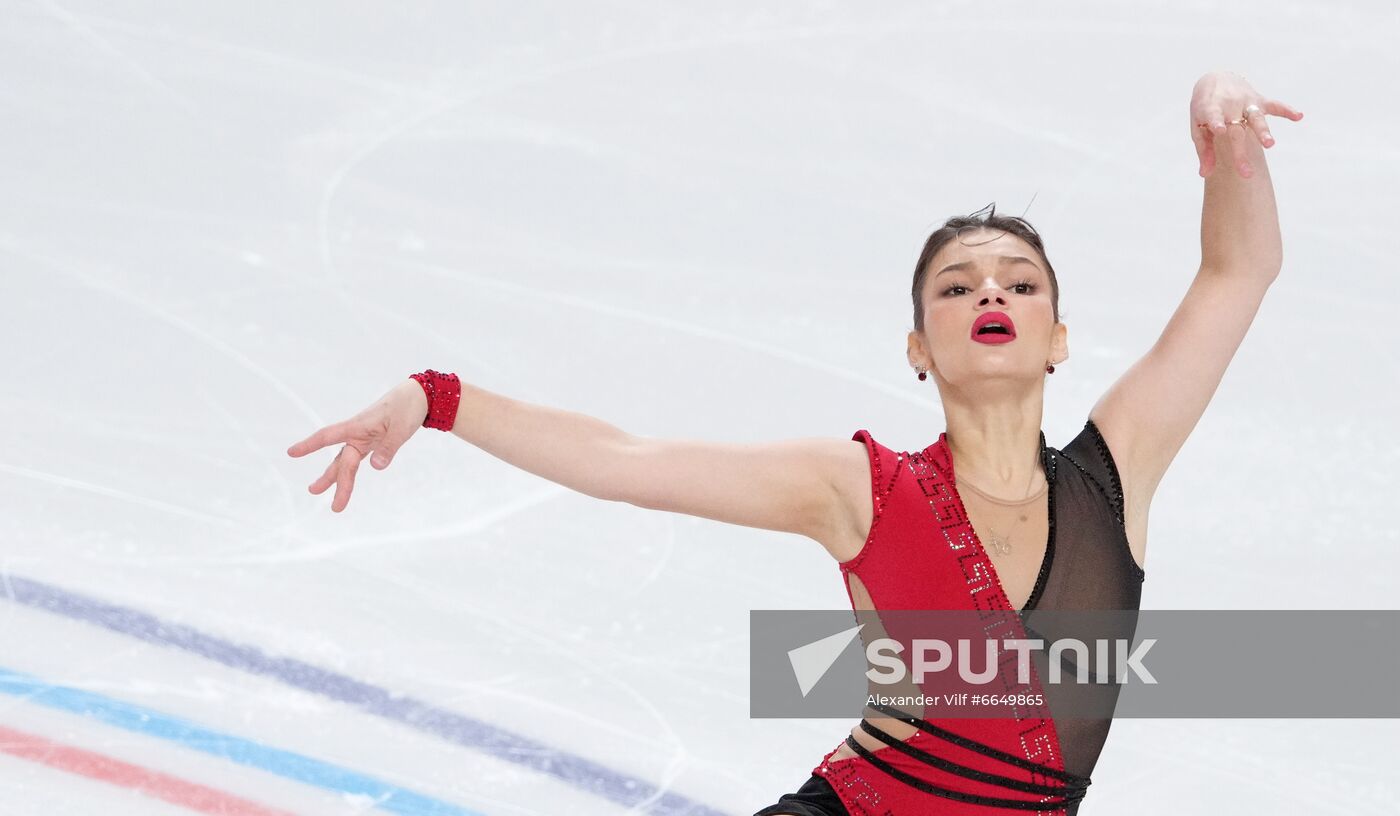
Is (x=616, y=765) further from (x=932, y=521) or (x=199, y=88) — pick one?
(x=199, y=88)

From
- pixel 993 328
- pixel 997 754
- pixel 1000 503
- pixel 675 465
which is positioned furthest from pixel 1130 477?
pixel 675 465

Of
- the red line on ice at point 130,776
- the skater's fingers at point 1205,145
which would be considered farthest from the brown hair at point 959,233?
the red line on ice at point 130,776

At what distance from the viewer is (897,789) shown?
10.0 ft

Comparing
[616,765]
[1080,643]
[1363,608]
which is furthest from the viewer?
[1363,608]

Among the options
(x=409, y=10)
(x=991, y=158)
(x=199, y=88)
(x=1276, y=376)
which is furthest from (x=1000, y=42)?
(x=199, y=88)

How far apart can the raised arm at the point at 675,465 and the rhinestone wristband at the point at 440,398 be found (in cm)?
2

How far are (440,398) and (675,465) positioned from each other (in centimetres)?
42

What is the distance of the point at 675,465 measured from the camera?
3.03 m

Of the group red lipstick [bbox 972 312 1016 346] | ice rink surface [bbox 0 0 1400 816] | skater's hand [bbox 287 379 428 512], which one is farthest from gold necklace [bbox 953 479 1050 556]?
ice rink surface [bbox 0 0 1400 816]

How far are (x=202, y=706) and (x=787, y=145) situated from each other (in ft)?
8.75

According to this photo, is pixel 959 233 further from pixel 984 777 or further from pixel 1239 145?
Answer: pixel 984 777

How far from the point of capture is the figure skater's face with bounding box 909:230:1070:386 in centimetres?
314

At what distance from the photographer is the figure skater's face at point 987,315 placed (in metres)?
3.14
